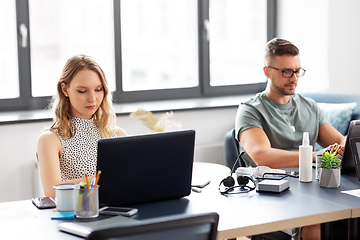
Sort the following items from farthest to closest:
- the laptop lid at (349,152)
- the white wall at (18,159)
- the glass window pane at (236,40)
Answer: the glass window pane at (236,40) → the white wall at (18,159) → the laptop lid at (349,152)

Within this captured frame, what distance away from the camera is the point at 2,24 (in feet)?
11.8

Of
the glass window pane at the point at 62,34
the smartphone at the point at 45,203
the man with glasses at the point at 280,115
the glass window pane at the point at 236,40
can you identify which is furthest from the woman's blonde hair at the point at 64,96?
the glass window pane at the point at 236,40

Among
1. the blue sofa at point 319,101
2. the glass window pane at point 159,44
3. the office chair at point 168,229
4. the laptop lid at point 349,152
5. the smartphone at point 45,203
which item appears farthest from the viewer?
the glass window pane at point 159,44

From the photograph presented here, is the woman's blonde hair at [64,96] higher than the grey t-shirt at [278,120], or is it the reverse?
the woman's blonde hair at [64,96]

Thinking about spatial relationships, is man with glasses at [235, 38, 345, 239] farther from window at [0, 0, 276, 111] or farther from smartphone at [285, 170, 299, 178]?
window at [0, 0, 276, 111]

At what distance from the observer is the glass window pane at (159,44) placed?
406 centimetres

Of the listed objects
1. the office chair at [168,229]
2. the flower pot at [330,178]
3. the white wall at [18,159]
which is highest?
the office chair at [168,229]

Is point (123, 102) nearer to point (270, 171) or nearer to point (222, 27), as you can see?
point (222, 27)

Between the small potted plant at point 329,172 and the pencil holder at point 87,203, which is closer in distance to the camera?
the pencil holder at point 87,203

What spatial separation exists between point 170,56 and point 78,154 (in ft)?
7.11

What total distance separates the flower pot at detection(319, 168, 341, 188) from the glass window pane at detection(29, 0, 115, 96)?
7.25 ft

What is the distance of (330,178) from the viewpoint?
78.0 inches

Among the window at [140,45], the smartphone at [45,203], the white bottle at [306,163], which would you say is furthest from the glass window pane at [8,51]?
the white bottle at [306,163]

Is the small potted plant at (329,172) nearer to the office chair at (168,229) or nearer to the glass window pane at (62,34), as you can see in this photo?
the office chair at (168,229)
